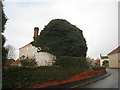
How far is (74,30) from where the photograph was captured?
1046 inches

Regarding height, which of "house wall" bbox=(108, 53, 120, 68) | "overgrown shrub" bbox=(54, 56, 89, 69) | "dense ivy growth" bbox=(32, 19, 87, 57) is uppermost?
"dense ivy growth" bbox=(32, 19, 87, 57)

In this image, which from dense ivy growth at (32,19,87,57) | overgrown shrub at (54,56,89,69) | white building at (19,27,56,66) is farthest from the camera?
white building at (19,27,56,66)

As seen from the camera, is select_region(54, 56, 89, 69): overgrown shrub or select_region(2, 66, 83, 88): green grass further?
select_region(54, 56, 89, 69): overgrown shrub

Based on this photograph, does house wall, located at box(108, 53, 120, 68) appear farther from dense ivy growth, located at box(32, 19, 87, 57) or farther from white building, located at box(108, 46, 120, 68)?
dense ivy growth, located at box(32, 19, 87, 57)

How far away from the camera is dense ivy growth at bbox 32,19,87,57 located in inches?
949

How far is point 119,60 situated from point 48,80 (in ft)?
122

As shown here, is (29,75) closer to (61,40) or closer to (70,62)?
(70,62)

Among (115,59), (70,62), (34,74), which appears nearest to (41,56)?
(70,62)

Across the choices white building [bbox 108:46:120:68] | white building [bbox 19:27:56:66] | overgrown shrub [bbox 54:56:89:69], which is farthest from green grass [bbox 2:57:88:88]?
white building [bbox 108:46:120:68]

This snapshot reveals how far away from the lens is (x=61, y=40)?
24.8 m

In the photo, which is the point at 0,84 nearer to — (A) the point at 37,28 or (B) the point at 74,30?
(B) the point at 74,30

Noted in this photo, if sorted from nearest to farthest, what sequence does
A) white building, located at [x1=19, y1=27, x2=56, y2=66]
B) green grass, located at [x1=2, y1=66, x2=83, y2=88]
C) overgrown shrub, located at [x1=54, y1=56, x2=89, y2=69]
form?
green grass, located at [x1=2, y1=66, x2=83, y2=88]
overgrown shrub, located at [x1=54, y1=56, x2=89, y2=69]
white building, located at [x1=19, y1=27, x2=56, y2=66]

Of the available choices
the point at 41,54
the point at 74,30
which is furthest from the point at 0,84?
the point at 74,30

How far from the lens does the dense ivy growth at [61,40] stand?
79.1 ft
